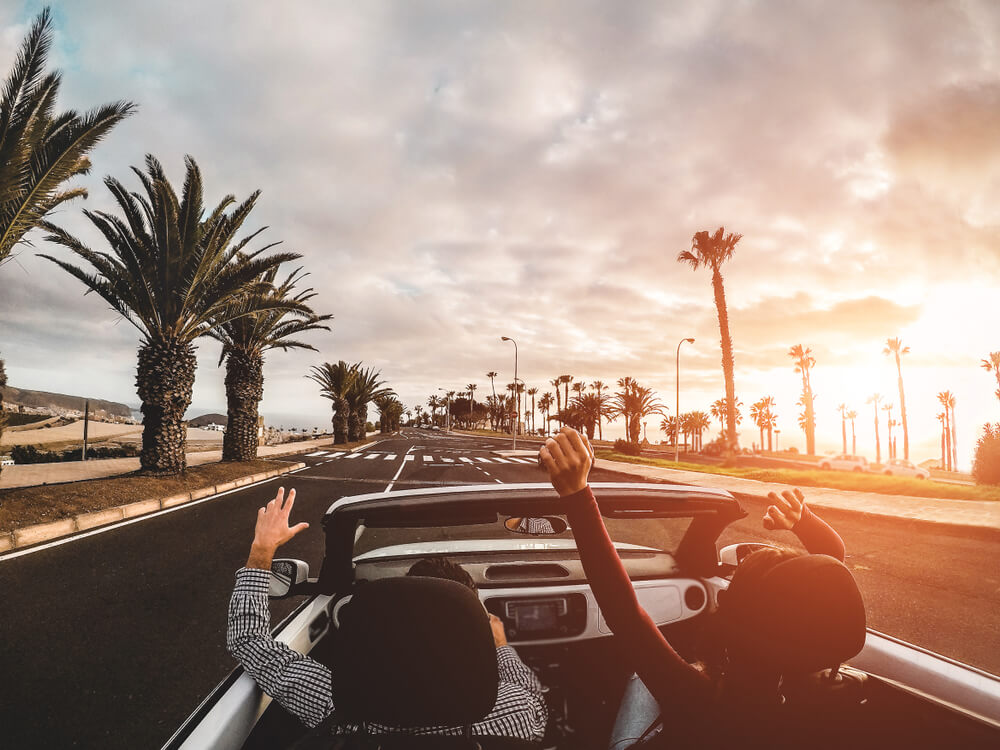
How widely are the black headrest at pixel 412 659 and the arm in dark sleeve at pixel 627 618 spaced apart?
35cm

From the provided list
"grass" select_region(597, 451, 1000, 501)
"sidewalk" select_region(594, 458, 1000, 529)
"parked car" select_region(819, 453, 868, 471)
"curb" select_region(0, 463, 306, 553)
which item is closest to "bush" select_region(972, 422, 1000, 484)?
"grass" select_region(597, 451, 1000, 501)

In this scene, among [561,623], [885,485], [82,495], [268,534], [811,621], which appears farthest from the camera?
[885,485]

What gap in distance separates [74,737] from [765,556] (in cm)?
383

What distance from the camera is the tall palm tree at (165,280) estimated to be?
1231 cm

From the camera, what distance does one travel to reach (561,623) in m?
2.54

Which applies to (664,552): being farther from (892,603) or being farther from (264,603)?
(892,603)

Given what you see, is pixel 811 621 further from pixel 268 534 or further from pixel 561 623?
pixel 268 534

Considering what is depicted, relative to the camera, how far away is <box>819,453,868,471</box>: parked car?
3528cm

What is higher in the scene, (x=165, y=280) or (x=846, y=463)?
(x=165, y=280)

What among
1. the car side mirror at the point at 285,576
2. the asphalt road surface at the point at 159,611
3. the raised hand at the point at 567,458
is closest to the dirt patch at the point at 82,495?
the asphalt road surface at the point at 159,611

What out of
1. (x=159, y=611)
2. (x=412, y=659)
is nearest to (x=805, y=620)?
(x=412, y=659)

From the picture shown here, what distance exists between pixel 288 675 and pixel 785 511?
1865 mm

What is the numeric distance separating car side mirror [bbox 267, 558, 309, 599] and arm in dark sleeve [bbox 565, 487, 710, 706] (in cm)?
109

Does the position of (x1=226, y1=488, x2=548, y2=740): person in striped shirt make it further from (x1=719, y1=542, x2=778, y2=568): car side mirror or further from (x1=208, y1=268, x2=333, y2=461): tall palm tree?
(x1=208, y1=268, x2=333, y2=461): tall palm tree
